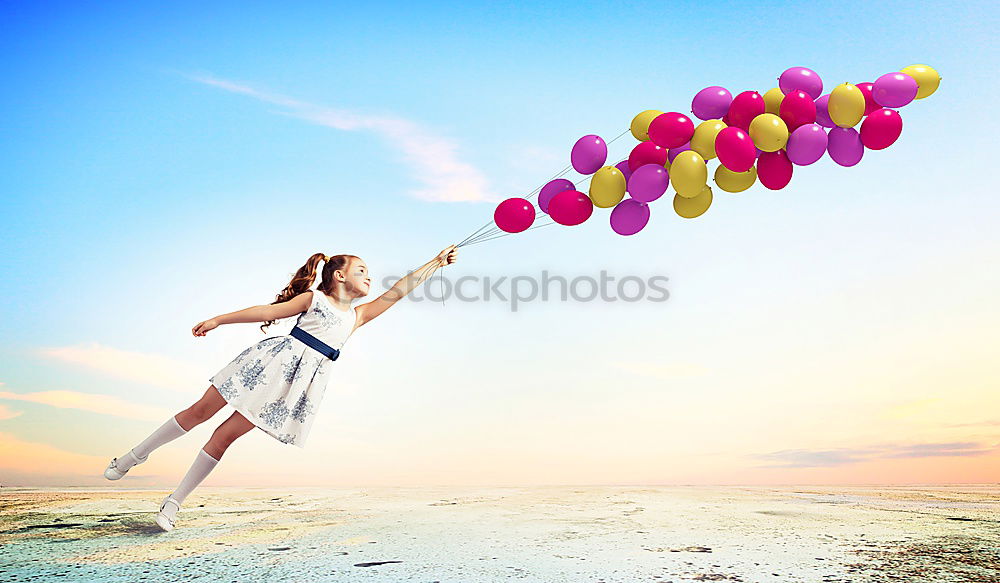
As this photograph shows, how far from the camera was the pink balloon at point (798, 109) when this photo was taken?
12.6ft

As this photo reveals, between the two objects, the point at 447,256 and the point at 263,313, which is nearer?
the point at 263,313

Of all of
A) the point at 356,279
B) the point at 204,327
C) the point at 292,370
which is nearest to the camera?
the point at 204,327

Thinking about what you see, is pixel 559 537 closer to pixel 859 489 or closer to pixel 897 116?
pixel 897 116

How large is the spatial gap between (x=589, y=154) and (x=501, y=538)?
2179 millimetres

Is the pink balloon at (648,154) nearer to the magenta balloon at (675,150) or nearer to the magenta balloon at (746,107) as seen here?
the magenta balloon at (675,150)

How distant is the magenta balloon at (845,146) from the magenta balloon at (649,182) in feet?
2.94

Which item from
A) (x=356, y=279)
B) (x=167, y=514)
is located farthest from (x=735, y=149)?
(x=167, y=514)

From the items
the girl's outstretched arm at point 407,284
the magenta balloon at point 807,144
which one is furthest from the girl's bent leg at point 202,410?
the magenta balloon at point 807,144

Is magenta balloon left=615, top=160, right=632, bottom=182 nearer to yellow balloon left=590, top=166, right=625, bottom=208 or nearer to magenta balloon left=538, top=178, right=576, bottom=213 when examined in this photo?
yellow balloon left=590, top=166, right=625, bottom=208

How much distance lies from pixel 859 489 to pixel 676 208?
4.15 meters

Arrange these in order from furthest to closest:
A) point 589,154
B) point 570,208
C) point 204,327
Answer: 1. point 589,154
2. point 570,208
3. point 204,327

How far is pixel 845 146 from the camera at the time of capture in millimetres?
3898

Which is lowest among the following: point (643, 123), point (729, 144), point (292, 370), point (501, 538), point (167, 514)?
point (501, 538)

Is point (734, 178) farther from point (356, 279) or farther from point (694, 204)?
point (356, 279)
